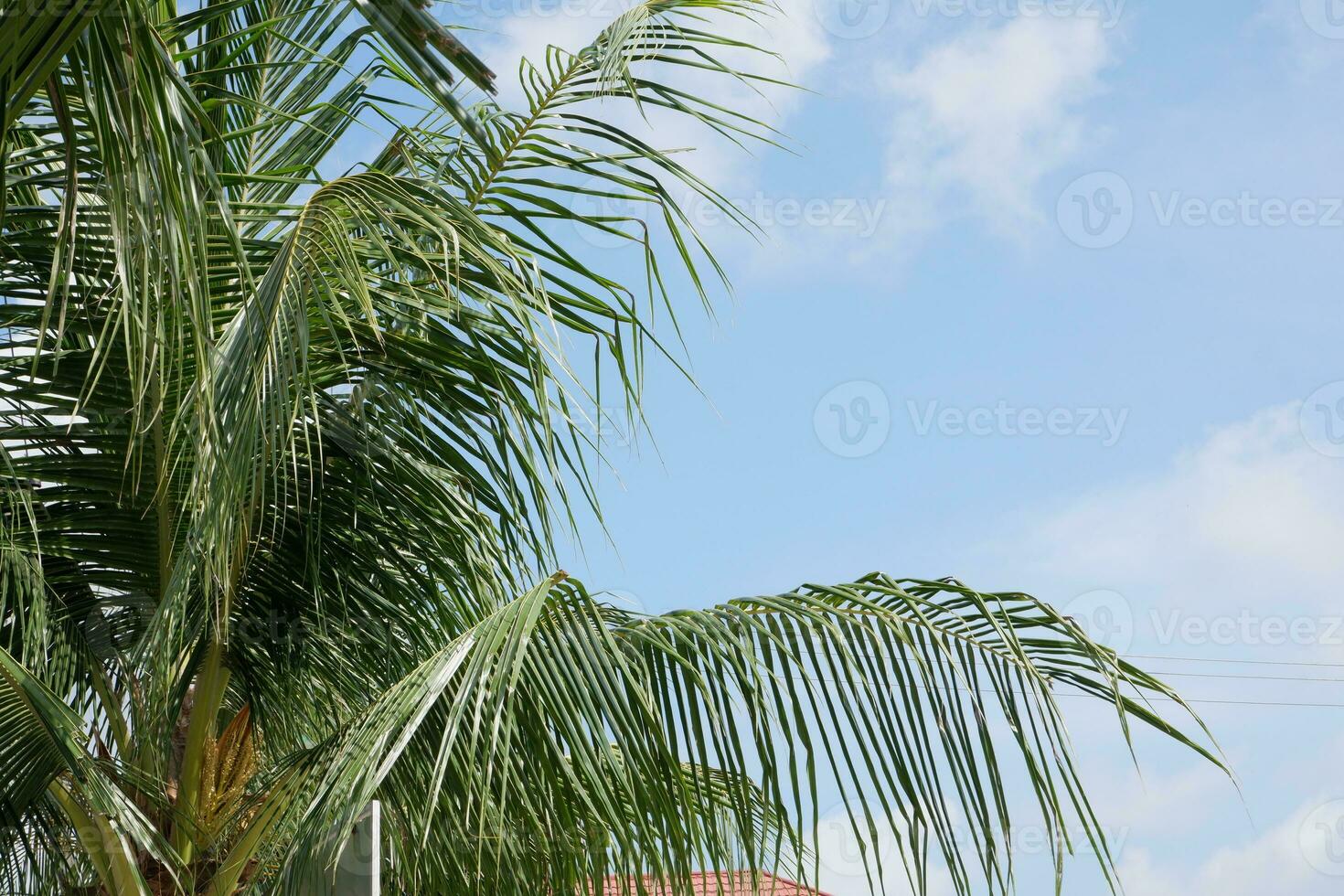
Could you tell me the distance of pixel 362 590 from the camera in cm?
346

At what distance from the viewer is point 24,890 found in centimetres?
349

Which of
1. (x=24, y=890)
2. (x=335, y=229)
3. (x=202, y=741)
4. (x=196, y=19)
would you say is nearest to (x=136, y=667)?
A: (x=202, y=741)

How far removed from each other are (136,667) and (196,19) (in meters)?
1.51

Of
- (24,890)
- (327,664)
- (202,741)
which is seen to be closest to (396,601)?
(327,664)

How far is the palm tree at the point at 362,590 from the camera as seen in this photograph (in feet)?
7.91

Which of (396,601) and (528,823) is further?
(396,601)

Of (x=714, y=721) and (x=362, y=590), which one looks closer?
(x=714, y=721)

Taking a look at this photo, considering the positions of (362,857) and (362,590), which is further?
(362,590)

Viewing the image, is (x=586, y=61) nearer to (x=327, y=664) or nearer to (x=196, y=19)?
(x=196, y=19)

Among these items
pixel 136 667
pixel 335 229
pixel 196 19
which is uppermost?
pixel 196 19

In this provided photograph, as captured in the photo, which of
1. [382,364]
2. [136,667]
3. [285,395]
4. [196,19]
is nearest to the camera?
[285,395]

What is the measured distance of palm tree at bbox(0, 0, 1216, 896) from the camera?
7.91 feet

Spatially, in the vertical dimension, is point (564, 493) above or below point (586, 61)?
below

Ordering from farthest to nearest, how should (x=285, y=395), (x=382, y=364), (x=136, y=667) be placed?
(x=382, y=364) → (x=136, y=667) → (x=285, y=395)
